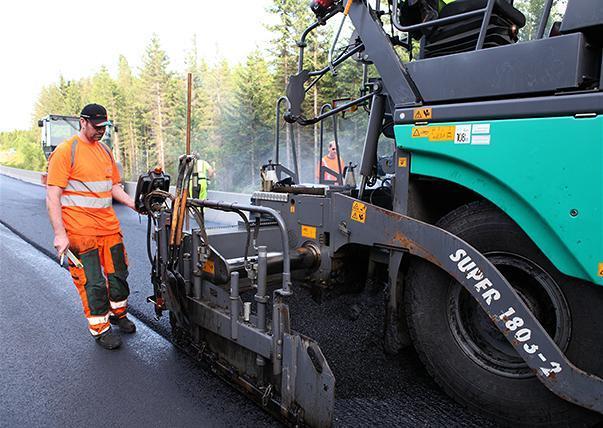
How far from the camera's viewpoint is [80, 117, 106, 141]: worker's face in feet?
12.3

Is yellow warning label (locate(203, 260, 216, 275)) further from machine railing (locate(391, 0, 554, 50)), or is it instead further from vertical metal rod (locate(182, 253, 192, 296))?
machine railing (locate(391, 0, 554, 50))

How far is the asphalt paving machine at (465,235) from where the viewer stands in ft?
6.30

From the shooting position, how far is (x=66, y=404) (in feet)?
9.10

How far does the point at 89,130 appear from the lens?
12.4 feet

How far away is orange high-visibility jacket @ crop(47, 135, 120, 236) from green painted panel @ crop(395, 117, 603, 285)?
9.25 feet

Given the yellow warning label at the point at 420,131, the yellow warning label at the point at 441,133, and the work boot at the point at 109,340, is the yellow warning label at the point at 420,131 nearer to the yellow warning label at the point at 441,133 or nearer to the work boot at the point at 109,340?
the yellow warning label at the point at 441,133

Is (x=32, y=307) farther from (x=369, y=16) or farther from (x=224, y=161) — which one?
(x=224, y=161)

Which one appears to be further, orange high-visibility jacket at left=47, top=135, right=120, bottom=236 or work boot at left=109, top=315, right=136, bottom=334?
work boot at left=109, top=315, right=136, bottom=334

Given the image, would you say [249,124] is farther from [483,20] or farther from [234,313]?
[483,20]

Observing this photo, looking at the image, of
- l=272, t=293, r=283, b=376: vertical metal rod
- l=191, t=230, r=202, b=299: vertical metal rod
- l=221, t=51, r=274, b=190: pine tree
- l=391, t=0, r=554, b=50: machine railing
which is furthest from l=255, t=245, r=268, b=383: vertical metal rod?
l=221, t=51, r=274, b=190: pine tree

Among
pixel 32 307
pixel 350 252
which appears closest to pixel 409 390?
pixel 350 252

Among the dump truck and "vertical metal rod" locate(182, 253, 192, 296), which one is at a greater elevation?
the dump truck

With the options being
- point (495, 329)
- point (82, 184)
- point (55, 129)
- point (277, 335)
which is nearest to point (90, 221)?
point (82, 184)

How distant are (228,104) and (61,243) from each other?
29335 mm
